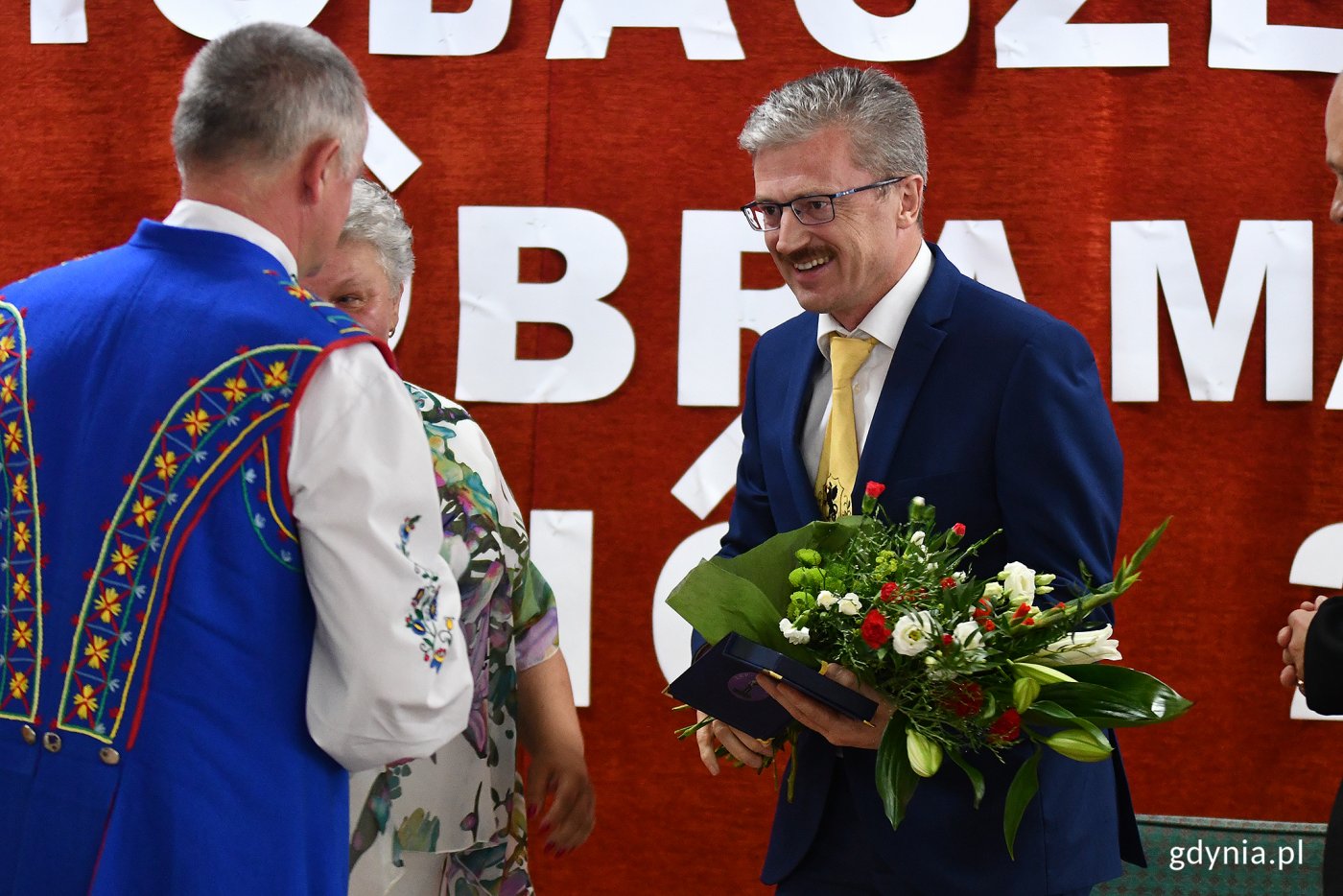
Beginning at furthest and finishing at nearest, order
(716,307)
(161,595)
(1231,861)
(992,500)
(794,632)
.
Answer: (716,307)
(1231,861)
(992,500)
(794,632)
(161,595)

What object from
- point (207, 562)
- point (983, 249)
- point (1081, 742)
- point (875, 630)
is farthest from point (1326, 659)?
point (983, 249)

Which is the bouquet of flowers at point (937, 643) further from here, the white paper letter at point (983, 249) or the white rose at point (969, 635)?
the white paper letter at point (983, 249)

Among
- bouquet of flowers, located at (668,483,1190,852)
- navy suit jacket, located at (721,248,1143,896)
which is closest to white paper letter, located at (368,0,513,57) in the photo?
navy suit jacket, located at (721,248,1143,896)

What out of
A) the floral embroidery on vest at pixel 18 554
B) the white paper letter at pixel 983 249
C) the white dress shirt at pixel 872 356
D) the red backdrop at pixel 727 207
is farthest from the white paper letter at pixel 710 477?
the floral embroidery on vest at pixel 18 554

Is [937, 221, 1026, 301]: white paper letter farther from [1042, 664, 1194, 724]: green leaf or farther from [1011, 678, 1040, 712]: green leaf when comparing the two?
[1011, 678, 1040, 712]: green leaf

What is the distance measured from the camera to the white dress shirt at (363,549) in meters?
1.29

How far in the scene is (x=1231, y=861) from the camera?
261cm

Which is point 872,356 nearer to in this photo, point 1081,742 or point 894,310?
point 894,310

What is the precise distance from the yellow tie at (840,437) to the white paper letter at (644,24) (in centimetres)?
165

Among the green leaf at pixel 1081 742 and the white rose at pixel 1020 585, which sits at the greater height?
the white rose at pixel 1020 585

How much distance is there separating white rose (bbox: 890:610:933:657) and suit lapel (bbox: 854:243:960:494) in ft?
1.11

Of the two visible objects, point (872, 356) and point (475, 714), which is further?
point (872, 356)

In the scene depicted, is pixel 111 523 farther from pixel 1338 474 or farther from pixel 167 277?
pixel 1338 474

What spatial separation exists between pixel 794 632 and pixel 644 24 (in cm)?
226
